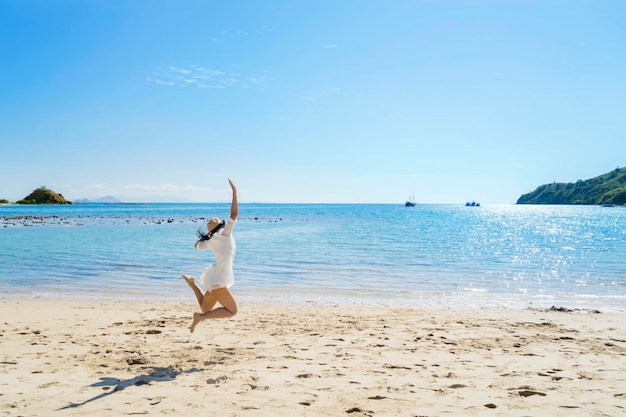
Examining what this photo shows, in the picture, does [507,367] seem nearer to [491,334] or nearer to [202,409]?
[491,334]

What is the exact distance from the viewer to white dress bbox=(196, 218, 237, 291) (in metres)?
7.02

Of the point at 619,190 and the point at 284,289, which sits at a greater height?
the point at 619,190

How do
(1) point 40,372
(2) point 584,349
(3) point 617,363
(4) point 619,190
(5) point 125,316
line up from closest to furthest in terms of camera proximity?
(1) point 40,372, (3) point 617,363, (2) point 584,349, (5) point 125,316, (4) point 619,190

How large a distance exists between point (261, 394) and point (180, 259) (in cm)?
1814

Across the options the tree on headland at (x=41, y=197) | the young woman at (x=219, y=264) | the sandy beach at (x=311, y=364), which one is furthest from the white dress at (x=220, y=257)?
the tree on headland at (x=41, y=197)

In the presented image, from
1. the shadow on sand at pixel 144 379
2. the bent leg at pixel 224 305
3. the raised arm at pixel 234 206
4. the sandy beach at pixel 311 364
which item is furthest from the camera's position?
the bent leg at pixel 224 305

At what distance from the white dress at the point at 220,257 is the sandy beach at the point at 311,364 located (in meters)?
1.18

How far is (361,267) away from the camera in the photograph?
20.0 meters

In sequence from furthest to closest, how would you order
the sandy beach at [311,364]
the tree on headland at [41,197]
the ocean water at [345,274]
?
1. the tree on headland at [41,197]
2. the ocean water at [345,274]
3. the sandy beach at [311,364]

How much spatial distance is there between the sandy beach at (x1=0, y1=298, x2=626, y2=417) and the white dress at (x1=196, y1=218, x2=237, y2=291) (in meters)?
1.18

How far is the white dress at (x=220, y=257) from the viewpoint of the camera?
7.02 m

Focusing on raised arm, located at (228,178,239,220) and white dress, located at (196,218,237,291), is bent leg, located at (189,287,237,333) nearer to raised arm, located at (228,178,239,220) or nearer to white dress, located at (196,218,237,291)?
white dress, located at (196,218,237,291)

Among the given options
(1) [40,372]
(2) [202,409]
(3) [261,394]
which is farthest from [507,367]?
(1) [40,372]

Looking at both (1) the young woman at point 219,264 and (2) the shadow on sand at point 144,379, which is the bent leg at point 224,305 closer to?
(1) the young woman at point 219,264
